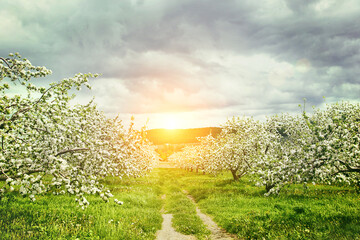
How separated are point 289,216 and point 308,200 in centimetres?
680

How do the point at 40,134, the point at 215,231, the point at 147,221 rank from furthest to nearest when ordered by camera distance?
the point at 147,221, the point at 215,231, the point at 40,134

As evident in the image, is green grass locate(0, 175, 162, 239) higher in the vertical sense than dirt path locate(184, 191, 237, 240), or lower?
higher

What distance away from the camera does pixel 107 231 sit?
37.6 ft

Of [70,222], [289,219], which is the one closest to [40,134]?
[70,222]

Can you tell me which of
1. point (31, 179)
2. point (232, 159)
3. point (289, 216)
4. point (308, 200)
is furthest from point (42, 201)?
point (232, 159)

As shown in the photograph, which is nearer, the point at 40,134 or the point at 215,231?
the point at 40,134

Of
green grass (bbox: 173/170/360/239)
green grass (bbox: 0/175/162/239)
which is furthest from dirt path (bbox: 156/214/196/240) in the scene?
green grass (bbox: 173/170/360/239)

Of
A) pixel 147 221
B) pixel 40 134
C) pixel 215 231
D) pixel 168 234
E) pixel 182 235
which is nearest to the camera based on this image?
pixel 40 134

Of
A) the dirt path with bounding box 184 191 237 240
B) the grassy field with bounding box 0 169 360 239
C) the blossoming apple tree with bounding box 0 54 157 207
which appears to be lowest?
the dirt path with bounding box 184 191 237 240

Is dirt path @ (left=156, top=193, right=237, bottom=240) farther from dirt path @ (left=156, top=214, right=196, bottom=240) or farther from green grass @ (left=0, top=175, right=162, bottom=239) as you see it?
green grass @ (left=0, top=175, right=162, bottom=239)

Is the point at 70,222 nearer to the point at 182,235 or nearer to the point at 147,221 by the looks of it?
the point at 147,221

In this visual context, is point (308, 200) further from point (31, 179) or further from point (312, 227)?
point (31, 179)

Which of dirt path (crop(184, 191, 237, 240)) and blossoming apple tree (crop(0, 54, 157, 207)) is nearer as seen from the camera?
blossoming apple tree (crop(0, 54, 157, 207))

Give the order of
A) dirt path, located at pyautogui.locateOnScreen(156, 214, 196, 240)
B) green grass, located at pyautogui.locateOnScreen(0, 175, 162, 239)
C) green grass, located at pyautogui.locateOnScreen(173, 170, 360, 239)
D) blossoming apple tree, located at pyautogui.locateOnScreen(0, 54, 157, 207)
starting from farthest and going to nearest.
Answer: dirt path, located at pyautogui.locateOnScreen(156, 214, 196, 240), green grass, located at pyautogui.locateOnScreen(173, 170, 360, 239), green grass, located at pyautogui.locateOnScreen(0, 175, 162, 239), blossoming apple tree, located at pyautogui.locateOnScreen(0, 54, 157, 207)
